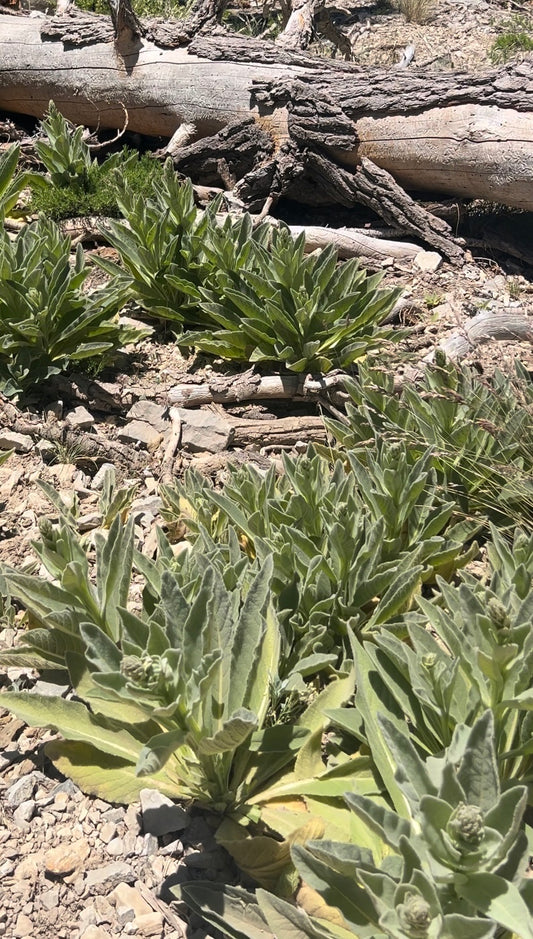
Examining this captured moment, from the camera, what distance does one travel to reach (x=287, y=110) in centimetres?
614

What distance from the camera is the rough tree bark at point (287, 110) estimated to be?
222 inches

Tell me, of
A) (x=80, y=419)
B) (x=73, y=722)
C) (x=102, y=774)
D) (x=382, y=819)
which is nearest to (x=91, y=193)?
(x=80, y=419)

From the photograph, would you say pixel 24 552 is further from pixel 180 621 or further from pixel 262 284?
pixel 262 284

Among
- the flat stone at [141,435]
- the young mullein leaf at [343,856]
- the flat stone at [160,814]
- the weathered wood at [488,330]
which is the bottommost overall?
the flat stone at [160,814]

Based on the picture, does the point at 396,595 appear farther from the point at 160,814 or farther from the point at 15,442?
the point at 15,442

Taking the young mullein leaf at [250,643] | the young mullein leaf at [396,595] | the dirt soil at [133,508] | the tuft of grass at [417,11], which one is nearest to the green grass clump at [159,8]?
the tuft of grass at [417,11]

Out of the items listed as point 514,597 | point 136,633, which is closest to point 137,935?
point 136,633

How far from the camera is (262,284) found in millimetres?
4527

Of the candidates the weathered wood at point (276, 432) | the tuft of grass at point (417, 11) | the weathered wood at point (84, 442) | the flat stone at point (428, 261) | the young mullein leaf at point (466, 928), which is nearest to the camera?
the young mullein leaf at point (466, 928)

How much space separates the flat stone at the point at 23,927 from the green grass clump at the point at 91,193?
4.87 meters

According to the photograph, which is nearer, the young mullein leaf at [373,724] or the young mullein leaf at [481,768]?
the young mullein leaf at [481,768]

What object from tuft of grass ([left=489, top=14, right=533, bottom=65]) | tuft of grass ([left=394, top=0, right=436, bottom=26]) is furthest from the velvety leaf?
tuft of grass ([left=394, top=0, right=436, bottom=26])

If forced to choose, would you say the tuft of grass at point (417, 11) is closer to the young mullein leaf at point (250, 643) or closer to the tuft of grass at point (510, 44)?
the tuft of grass at point (510, 44)

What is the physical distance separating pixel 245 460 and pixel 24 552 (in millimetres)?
1244
